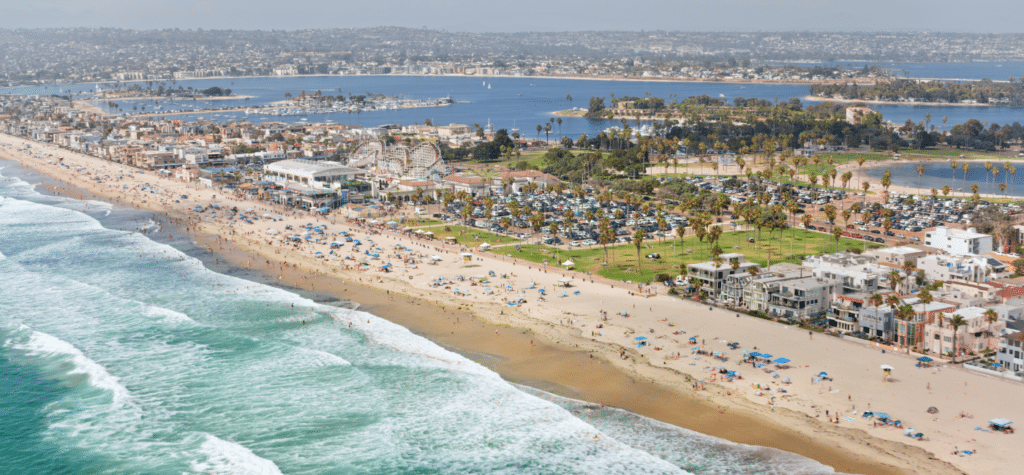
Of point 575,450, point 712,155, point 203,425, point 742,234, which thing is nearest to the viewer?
point 575,450

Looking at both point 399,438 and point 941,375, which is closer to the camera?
point 399,438

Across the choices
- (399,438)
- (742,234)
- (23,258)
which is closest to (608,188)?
(742,234)

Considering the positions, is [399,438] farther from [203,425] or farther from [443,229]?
[443,229]

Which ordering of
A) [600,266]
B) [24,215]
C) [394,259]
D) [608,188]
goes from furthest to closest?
[608,188]
[24,215]
[394,259]
[600,266]

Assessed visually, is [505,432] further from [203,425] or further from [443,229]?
[443,229]

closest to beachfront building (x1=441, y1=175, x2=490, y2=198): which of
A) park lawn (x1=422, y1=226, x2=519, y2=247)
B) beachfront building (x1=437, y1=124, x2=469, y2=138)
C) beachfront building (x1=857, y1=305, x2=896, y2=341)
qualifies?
park lawn (x1=422, y1=226, x2=519, y2=247)

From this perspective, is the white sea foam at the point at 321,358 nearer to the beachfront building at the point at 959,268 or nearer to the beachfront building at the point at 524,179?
the beachfront building at the point at 959,268

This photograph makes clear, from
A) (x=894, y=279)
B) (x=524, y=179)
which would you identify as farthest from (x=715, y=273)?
(x=524, y=179)

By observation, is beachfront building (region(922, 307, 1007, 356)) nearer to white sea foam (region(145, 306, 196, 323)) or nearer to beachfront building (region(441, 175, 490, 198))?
white sea foam (region(145, 306, 196, 323))
